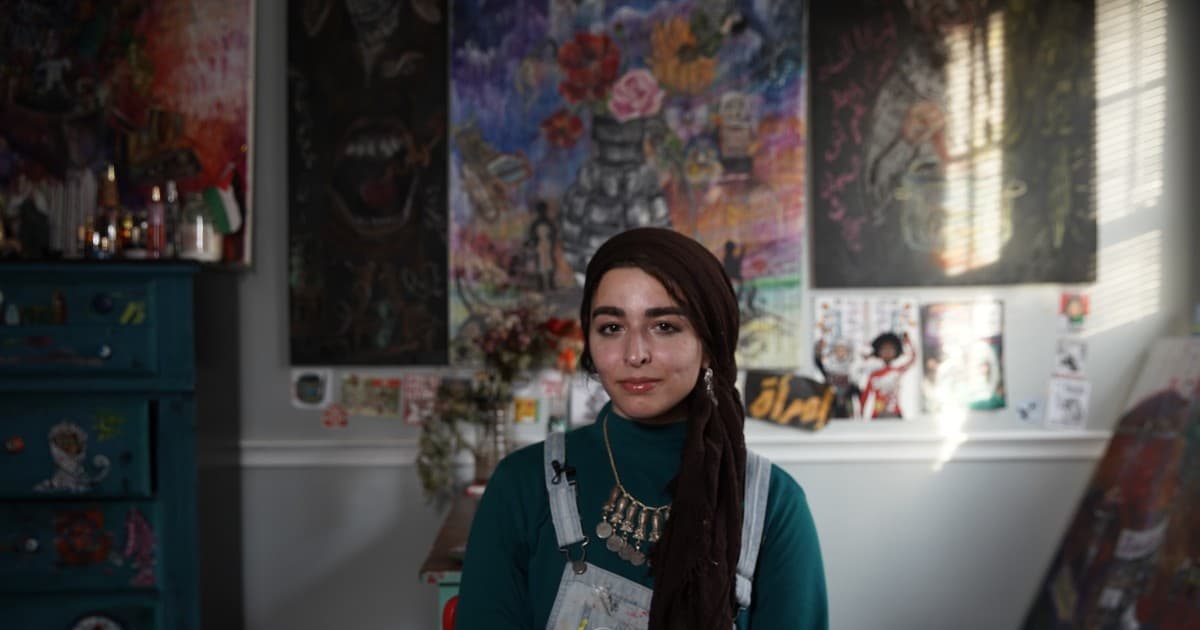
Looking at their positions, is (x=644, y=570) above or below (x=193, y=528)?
above

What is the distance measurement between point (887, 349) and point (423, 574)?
1.95 m

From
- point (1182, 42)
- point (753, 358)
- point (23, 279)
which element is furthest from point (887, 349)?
point (23, 279)

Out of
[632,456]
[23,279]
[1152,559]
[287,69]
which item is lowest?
[1152,559]

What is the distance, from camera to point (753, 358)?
126 inches

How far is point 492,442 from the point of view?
3010mm

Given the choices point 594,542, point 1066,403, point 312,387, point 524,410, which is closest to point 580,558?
point 594,542

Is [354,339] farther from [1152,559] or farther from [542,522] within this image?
[1152,559]

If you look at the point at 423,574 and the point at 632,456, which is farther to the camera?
the point at 423,574

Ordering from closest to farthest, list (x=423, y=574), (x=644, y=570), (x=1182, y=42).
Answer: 1. (x=644, y=570)
2. (x=423, y=574)
3. (x=1182, y=42)

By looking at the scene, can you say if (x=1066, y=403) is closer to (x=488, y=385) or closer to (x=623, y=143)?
(x=623, y=143)

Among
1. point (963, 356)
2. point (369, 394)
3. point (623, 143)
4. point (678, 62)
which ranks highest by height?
point (678, 62)

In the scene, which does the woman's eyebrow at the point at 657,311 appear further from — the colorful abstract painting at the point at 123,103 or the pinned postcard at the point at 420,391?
the colorful abstract painting at the point at 123,103

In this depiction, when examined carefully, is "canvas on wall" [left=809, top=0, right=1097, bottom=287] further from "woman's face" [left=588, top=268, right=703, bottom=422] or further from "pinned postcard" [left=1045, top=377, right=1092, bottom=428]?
"woman's face" [left=588, top=268, right=703, bottom=422]

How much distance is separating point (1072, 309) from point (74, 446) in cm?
350
